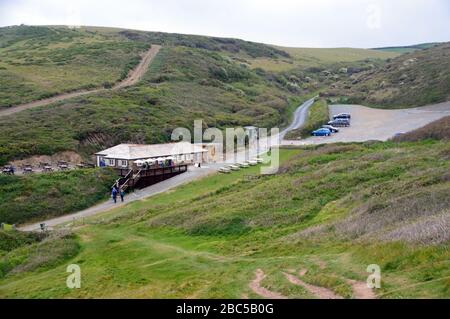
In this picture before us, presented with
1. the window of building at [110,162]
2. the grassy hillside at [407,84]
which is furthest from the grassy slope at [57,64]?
the grassy hillside at [407,84]

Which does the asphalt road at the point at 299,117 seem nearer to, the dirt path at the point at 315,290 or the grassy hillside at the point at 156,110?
the grassy hillside at the point at 156,110

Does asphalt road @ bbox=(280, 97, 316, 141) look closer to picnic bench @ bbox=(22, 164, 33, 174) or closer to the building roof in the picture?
the building roof

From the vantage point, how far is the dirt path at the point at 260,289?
53.5 feet

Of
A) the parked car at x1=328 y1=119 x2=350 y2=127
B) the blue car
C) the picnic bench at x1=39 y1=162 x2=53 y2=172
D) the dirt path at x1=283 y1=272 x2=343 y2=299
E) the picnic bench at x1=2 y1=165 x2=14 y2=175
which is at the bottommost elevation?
the picnic bench at x1=39 y1=162 x2=53 y2=172

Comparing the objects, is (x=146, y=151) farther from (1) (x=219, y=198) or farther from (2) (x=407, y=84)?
(2) (x=407, y=84)

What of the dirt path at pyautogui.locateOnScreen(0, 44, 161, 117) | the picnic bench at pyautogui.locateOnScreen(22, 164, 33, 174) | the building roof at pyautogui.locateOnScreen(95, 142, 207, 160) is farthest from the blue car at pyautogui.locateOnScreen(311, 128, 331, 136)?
the dirt path at pyautogui.locateOnScreen(0, 44, 161, 117)

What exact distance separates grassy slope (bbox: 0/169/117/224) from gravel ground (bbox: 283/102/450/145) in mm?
25107

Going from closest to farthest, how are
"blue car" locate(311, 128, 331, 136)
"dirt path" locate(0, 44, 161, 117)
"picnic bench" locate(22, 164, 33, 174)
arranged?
1. "picnic bench" locate(22, 164, 33, 174)
2. "blue car" locate(311, 128, 331, 136)
3. "dirt path" locate(0, 44, 161, 117)

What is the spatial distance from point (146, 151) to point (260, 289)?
129 ft

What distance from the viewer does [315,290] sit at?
53.2ft

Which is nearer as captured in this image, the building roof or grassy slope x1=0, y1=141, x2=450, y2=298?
grassy slope x1=0, y1=141, x2=450, y2=298

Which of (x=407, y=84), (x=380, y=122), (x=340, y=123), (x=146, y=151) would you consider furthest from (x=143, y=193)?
(x=407, y=84)

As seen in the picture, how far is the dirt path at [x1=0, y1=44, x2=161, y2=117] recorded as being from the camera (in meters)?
78.6
